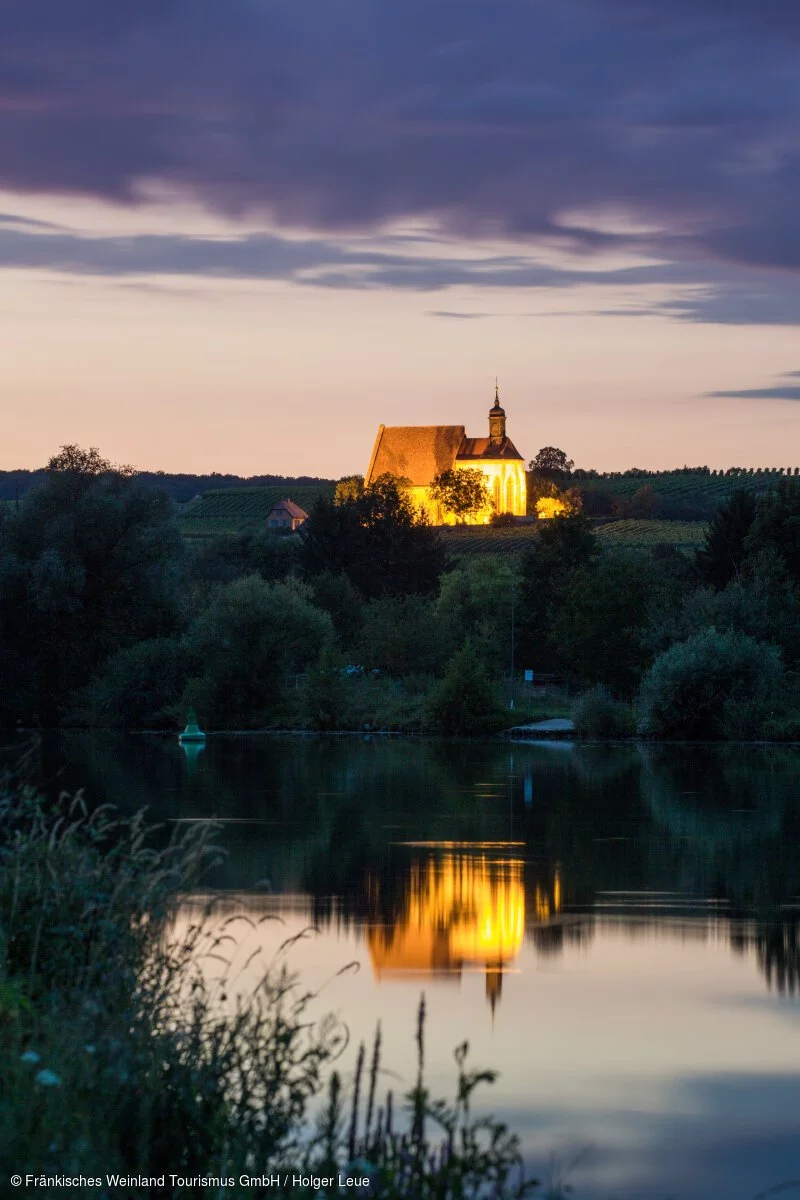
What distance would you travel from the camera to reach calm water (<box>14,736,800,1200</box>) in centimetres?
915

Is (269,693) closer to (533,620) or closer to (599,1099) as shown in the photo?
(533,620)

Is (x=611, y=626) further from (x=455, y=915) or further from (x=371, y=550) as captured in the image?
(x=455, y=915)

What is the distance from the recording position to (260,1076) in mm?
7109

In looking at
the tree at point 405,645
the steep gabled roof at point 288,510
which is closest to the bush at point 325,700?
the tree at point 405,645

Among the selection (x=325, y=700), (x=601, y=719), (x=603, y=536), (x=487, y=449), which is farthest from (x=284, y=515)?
(x=601, y=719)

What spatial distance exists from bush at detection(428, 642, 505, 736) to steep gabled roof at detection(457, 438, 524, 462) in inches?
4173

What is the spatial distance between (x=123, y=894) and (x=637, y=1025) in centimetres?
434

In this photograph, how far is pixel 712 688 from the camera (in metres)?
46.2

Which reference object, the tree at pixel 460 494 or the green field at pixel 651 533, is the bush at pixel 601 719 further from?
the tree at pixel 460 494

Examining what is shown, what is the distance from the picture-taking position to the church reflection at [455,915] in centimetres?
1355

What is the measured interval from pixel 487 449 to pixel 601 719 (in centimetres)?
11088

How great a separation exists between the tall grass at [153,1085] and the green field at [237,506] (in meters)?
141

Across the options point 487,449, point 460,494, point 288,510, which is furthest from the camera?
point 288,510

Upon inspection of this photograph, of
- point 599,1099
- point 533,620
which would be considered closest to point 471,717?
point 533,620
